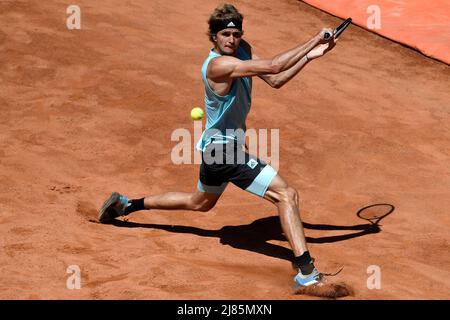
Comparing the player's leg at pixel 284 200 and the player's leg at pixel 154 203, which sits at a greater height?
the player's leg at pixel 154 203

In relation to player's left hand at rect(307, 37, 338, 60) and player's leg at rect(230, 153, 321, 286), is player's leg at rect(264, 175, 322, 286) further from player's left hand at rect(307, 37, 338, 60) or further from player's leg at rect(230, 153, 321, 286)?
player's left hand at rect(307, 37, 338, 60)

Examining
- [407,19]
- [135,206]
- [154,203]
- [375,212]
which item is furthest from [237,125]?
[407,19]

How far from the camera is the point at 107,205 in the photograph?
7.74 meters

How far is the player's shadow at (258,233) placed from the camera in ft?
24.7

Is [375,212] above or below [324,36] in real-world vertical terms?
below

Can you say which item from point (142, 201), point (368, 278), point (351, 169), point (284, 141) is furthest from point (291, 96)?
point (368, 278)

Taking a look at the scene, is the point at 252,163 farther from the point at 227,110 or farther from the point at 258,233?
the point at 258,233

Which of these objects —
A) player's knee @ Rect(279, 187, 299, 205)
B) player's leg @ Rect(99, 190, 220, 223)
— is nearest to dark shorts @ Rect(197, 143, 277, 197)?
player's knee @ Rect(279, 187, 299, 205)

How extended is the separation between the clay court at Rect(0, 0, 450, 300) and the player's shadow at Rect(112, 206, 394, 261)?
2cm

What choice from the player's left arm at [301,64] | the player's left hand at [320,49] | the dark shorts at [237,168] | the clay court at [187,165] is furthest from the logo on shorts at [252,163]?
the player's left hand at [320,49]

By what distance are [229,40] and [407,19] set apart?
→ 7439 mm

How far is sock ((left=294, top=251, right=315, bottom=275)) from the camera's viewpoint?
21.2 feet

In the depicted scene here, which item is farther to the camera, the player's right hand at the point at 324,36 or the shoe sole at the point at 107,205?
the shoe sole at the point at 107,205

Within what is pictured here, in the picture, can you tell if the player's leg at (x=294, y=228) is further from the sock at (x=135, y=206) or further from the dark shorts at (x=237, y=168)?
the sock at (x=135, y=206)
